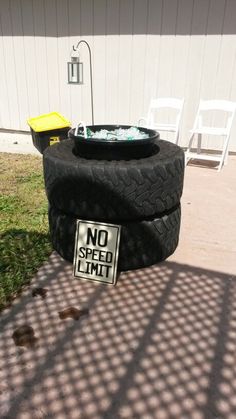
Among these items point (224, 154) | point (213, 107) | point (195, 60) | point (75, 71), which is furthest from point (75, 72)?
point (224, 154)

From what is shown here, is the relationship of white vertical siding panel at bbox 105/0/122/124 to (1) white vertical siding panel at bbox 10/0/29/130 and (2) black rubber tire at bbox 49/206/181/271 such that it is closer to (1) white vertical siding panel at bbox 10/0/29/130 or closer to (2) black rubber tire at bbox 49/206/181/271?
(1) white vertical siding panel at bbox 10/0/29/130

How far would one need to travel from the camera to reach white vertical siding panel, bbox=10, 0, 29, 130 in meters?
6.64

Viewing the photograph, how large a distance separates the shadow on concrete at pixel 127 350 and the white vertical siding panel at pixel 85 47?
474 cm

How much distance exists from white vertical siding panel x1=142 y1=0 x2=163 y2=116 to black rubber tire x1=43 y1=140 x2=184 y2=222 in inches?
157

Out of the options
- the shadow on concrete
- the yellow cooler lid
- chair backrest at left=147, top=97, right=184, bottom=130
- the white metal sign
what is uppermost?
chair backrest at left=147, top=97, right=184, bottom=130

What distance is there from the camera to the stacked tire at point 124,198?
2.46 m

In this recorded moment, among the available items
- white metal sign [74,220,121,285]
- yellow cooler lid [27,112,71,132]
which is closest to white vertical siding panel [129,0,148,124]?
yellow cooler lid [27,112,71,132]

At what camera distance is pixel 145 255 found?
2.76 meters

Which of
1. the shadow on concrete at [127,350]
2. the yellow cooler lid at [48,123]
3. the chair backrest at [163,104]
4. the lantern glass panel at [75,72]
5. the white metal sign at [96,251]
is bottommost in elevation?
the shadow on concrete at [127,350]

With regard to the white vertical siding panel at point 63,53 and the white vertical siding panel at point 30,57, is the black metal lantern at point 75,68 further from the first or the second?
the white vertical siding panel at point 30,57

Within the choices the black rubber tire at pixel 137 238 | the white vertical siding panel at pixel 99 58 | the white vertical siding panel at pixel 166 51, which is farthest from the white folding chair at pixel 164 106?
the black rubber tire at pixel 137 238

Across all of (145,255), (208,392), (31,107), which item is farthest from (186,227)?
(31,107)

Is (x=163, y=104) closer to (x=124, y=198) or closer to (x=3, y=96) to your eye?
(x=3, y=96)

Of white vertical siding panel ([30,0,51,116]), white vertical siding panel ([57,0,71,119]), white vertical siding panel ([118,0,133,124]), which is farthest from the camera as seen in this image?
white vertical siding panel ([30,0,51,116])
